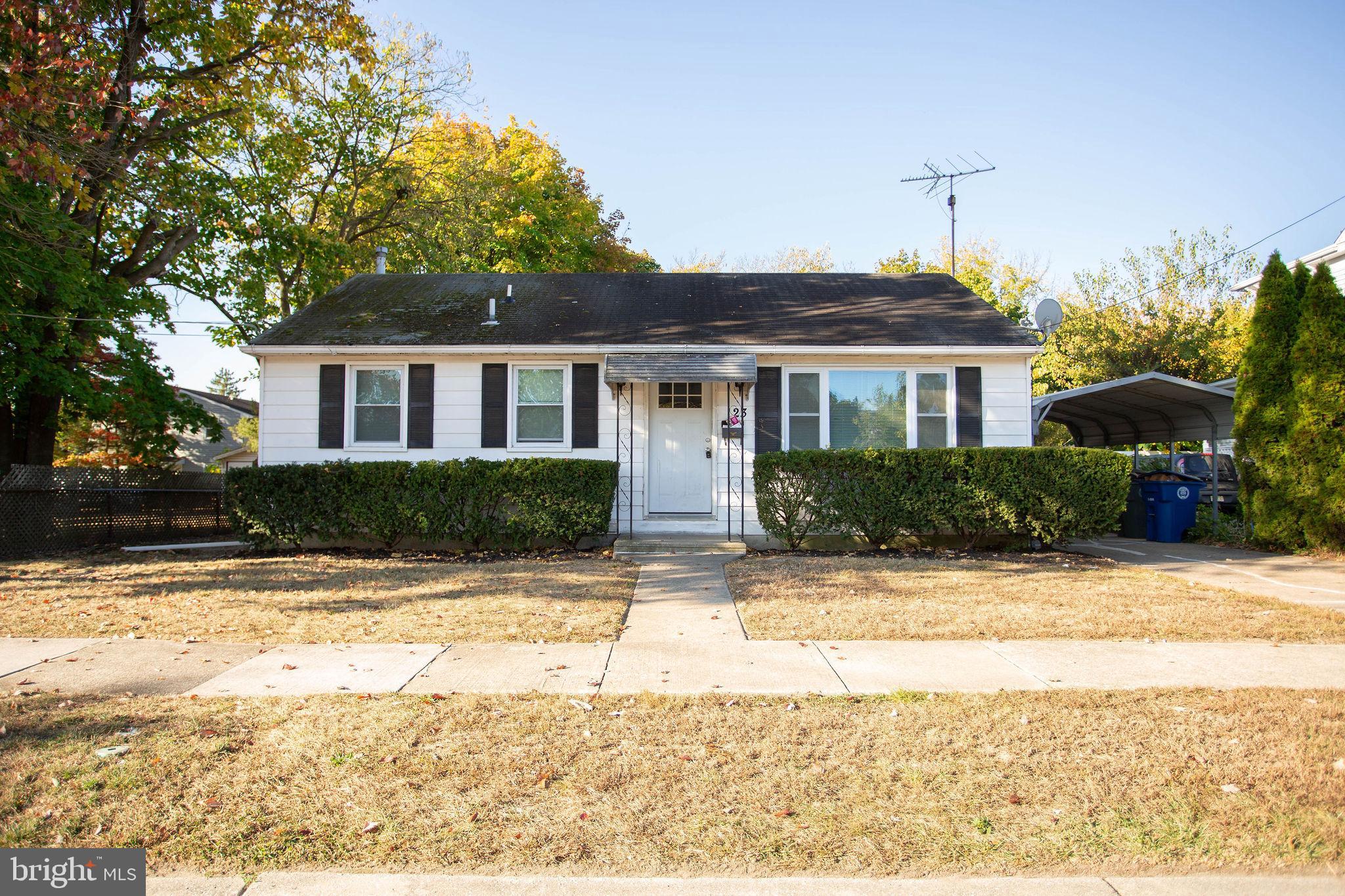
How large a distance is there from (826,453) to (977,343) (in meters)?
3.26

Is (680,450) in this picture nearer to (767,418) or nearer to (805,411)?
(767,418)

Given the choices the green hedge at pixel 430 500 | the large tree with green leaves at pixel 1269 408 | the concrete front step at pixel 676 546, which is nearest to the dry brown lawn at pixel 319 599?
the concrete front step at pixel 676 546

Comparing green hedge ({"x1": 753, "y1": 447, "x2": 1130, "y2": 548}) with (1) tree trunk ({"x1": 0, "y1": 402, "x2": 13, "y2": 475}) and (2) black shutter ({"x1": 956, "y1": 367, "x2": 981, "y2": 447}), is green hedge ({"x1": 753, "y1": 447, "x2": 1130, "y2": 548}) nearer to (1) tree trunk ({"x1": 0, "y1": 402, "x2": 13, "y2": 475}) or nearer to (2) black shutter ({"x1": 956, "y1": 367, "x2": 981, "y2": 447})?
(2) black shutter ({"x1": 956, "y1": 367, "x2": 981, "y2": 447})

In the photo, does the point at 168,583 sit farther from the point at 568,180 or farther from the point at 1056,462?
the point at 568,180

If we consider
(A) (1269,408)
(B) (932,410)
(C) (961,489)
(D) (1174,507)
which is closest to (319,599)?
(C) (961,489)

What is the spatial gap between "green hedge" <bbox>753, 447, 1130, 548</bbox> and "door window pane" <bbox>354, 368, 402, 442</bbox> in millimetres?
6312

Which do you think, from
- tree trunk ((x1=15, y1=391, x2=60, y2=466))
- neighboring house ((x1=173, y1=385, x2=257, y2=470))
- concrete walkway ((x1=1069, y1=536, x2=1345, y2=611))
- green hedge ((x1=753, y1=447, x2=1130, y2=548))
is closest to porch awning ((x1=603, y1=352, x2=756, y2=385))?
green hedge ((x1=753, y1=447, x2=1130, y2=548))

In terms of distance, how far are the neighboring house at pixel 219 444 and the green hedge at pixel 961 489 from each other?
27.2 meters

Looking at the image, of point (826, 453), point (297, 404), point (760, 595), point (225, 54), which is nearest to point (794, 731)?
point (760, 595)

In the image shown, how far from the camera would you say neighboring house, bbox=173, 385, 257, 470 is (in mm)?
30953

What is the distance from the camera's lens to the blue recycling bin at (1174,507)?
13.3 metres

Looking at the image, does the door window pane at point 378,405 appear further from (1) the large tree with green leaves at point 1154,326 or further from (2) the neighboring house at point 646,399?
(1) the large tree with green leaves at point 1154,326

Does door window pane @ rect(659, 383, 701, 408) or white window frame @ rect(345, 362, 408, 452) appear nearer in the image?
white window frame @ rect(345, 362, 408, 452)

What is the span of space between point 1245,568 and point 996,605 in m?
5.05
